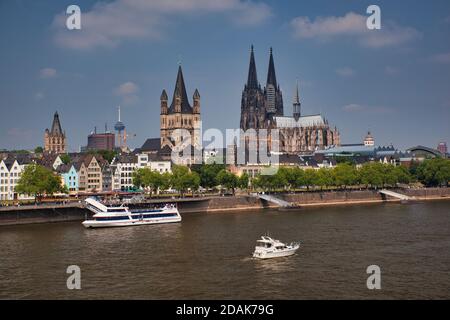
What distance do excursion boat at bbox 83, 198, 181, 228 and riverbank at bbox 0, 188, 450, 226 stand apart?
13.8ft

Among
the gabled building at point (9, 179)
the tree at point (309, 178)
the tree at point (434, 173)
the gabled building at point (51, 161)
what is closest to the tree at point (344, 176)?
the tree at point (309, 178)

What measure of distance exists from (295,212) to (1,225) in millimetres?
45409

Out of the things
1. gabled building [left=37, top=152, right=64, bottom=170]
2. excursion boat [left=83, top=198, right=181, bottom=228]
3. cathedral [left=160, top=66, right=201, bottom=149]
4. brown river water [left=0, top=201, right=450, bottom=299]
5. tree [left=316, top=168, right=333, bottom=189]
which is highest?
cathedral [left=160, top=66, right=201, bottom=149]

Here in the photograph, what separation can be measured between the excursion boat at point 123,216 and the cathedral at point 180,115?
9647 cm

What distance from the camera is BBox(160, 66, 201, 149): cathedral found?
180375mm

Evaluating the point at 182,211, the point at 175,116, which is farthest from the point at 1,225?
the point at 175,116

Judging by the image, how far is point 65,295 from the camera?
38594 mm

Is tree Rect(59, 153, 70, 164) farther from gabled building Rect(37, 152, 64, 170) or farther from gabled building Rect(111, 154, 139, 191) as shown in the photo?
gabled building Rect(111, 154, 139, 191)

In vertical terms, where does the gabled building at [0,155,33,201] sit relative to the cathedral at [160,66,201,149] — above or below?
below

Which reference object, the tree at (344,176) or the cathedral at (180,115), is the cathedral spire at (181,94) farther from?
the tree at (344,176)

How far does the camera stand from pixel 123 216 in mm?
78688

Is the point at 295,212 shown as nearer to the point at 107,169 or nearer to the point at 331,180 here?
the point at 331,180

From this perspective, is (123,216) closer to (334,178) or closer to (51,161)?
(51,161)

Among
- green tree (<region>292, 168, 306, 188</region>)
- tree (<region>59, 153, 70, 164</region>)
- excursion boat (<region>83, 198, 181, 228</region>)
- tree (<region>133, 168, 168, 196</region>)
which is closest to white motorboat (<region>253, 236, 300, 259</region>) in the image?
excursion boat (<region>83, 198, 181, 228</region>)
